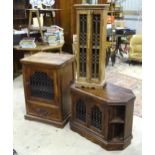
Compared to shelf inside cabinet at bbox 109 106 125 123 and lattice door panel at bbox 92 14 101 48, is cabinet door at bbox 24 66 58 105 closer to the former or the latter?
lattice door panel at bbox 92 14 101 48

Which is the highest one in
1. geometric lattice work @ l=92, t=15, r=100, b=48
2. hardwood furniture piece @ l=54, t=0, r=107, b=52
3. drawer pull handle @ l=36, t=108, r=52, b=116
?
hardwood furniture piece @ l=54, t=0, r=107, b=52

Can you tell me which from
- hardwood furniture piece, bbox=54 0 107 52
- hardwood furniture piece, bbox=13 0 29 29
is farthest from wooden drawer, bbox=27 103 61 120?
hardwood furniture piece, bbox=54 0 107 52

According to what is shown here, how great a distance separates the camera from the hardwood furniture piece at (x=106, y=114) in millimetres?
2066

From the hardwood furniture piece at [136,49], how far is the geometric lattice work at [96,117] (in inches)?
119

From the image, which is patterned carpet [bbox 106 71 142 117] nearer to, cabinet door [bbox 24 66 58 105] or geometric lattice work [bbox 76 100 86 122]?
geometric lattice work [bbox 76 100 86 122]

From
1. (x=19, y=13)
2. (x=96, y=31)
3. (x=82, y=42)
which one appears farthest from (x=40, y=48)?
(x=96, y=31)

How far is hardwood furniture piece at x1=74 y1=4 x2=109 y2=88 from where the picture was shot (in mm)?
2102

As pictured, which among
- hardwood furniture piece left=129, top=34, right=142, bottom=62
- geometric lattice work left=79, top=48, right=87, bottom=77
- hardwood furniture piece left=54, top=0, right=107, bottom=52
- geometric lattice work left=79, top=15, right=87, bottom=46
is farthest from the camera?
hardwood furniture piece left=129, top=34, right=142, bottom=62

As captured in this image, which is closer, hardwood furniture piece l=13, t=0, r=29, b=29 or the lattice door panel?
the lattice door panel

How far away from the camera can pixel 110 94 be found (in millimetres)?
2139

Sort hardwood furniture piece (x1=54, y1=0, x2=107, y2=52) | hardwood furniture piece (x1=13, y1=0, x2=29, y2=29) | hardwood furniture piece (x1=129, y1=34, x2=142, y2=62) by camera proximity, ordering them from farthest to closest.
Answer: hardwood furniture piece (x1=129, y1=34, x2=142, y2=62) → hardwood furniture piece (x1=54, y1=0, x2=107, y2=52) → hardwood furniture piece (x1=13, y1=0, x2=29, y2=29)

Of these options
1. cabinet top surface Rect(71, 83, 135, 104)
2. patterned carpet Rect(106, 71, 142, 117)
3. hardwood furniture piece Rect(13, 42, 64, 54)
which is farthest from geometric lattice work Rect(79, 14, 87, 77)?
hardwood furniture piece Rect(13, 42, 64, 54)

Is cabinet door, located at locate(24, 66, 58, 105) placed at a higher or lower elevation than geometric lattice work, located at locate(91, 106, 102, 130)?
higher

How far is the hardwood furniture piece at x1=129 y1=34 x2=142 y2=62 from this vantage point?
493 cm
